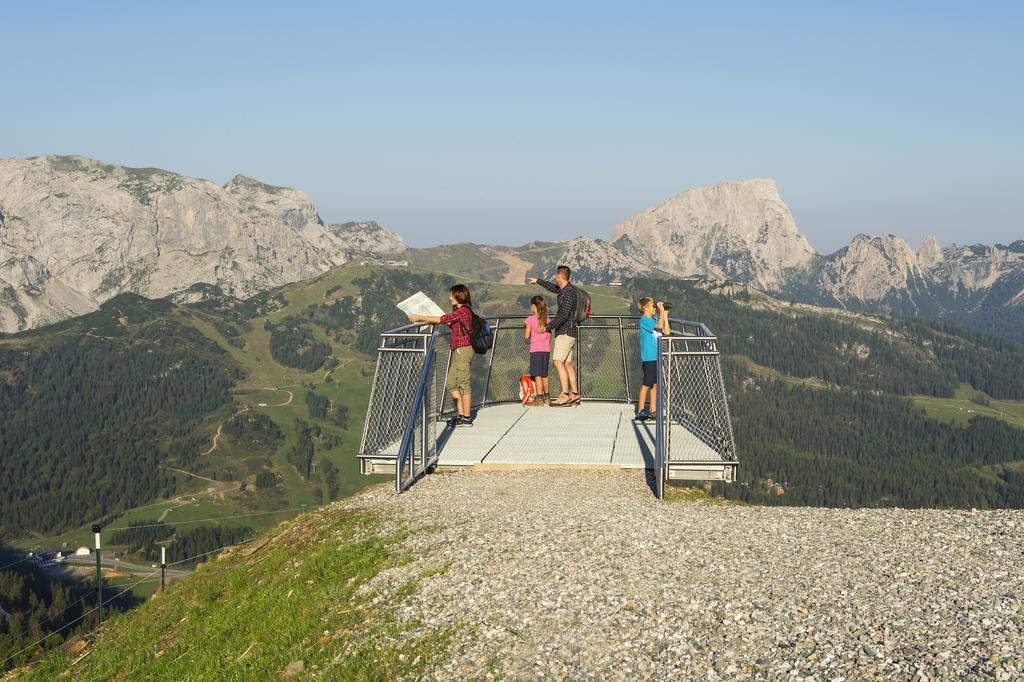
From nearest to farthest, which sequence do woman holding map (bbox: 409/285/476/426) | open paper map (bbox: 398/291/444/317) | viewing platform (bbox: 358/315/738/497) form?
1. viewing platform (bbox: 358/315/738/497)
2. open paper map (bbox: 398/291/444/317)
3. woman holding map (bbox: 409/285/476/426)

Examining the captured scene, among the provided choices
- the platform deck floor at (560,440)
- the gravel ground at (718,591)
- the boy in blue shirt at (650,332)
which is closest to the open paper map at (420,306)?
the platform deck floor at (560,440)

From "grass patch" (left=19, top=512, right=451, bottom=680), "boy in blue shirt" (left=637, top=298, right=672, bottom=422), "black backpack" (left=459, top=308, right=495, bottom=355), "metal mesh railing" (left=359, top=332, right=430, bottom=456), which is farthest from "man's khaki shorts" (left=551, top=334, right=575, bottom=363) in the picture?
"grass patch" (left=19, top=512, right=451, bottom=680)

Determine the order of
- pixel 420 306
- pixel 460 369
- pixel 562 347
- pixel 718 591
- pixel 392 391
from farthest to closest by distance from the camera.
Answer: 1. pixel 562 347
2. pixel 460 369
3. pixel 420 306
4. pixel 392 391
5. pixel 718 591

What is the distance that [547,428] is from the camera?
24.0 m

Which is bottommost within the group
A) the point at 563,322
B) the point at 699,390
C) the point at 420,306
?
the point at 699,390

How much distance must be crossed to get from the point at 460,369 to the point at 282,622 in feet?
34.8

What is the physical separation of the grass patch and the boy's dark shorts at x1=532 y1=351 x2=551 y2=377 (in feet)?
31.3

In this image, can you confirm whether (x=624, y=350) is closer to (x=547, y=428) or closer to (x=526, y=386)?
(x=526, y=386)

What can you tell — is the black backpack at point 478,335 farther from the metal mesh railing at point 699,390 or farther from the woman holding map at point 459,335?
the metal mesh railing at point 699,390

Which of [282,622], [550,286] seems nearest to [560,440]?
[550,286]

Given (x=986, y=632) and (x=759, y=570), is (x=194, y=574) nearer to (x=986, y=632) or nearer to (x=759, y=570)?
(x=759, y=570)

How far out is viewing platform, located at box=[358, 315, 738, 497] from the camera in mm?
18406

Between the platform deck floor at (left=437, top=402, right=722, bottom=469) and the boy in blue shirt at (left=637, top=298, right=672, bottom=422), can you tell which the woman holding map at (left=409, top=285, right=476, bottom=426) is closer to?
the platform deck floor at (left=437, top=402, right=722, bottom=469)

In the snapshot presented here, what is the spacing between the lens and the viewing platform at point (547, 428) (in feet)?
60.4
